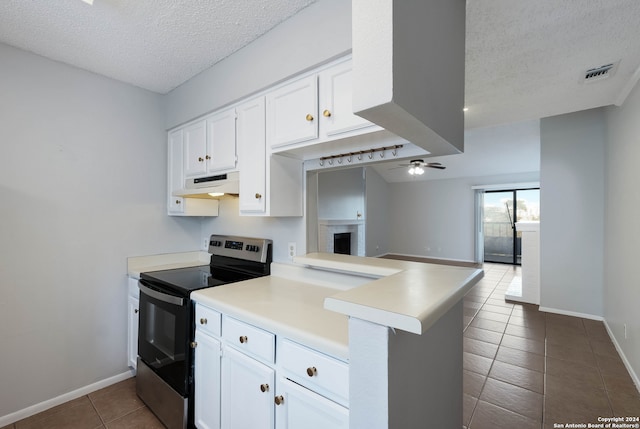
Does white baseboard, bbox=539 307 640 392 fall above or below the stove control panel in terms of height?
below

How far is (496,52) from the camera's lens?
1769 mm

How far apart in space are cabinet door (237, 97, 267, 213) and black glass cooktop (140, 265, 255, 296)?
1.79ft

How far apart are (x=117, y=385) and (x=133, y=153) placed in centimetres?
194

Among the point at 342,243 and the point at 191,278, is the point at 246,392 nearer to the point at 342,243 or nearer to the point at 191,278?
the point at 191,278

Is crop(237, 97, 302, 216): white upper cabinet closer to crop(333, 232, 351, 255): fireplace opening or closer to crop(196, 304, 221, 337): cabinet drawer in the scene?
crop(333, 232, 351, 255): fireplace opening

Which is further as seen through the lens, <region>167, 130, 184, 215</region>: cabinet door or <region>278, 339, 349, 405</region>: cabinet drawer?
<region>167, 130, 184, 215</region>: cabinet door

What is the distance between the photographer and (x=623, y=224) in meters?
2.55

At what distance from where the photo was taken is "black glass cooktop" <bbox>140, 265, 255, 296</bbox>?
1.80m

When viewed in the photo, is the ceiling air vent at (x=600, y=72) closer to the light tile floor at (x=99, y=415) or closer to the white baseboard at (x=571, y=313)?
the white baseboard at (x=571, y=313)

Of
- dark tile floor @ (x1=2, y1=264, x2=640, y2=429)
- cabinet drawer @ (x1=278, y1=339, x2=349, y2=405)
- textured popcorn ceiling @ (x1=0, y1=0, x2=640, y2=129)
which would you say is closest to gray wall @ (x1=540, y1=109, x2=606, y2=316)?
dark tile floor @ (x1=2, y1=264, x2=640, y2=429)

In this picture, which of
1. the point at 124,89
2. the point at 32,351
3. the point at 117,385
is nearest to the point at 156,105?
the point at 124,89

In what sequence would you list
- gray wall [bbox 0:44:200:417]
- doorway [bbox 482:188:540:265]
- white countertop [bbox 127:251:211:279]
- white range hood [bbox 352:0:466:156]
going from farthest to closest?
doorway [bbox 482:188:540:265] → white countertop [bbox 127:251:211:279] → gray wall [bbox 0:44:200:417] → white range hood [bbox 352:0:466:156]

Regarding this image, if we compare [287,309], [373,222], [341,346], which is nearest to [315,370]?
[341,346]

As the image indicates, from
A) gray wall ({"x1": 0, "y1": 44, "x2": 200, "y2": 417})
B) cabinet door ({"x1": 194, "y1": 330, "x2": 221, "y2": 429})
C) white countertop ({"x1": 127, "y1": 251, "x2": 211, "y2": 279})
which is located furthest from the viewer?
white countertop ({"x1": 127, "y1": 251, "x2": 211, "y2": 279})
